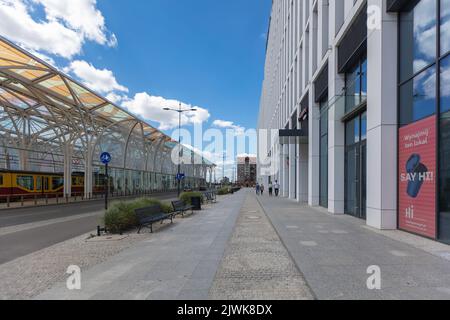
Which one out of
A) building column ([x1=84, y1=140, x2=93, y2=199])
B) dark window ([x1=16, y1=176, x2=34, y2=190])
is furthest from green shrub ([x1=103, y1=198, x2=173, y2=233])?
building column ([x1=84, y1=140, x2=93, y2=199])

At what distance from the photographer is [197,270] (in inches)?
238

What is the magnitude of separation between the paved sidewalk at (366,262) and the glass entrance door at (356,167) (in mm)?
3209

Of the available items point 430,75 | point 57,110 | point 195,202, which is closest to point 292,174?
point 195,202

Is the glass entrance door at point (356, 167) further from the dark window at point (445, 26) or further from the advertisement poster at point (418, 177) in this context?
the dark window at point (445, 26)

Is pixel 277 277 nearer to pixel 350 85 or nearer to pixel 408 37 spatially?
pixel 408 37

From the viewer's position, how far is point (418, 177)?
916 cm

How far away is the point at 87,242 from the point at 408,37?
12.1 m

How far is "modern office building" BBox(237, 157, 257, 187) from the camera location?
433 ft

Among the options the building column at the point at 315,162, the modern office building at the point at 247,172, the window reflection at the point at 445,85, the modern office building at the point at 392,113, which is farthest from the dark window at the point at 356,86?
the modern office building at the point at 247,172

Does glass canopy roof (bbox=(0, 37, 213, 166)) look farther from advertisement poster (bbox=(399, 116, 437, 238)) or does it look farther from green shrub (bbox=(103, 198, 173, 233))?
advertisement poster (bbox=(399, 116, 437, 238))

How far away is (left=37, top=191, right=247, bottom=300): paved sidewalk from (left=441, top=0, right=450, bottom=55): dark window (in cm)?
791

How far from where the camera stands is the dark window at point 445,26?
8.16m

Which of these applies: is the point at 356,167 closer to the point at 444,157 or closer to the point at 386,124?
the point at 386,124
